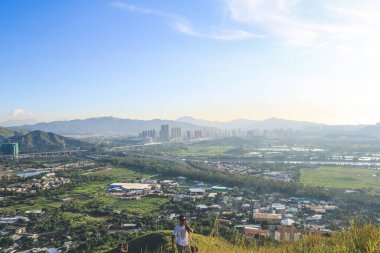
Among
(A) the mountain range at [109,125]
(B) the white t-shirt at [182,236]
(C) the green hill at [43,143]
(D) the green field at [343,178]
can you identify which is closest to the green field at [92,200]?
(D) the green field at [343,178]

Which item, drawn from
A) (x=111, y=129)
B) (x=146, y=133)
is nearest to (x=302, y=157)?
(x=146, y=133)

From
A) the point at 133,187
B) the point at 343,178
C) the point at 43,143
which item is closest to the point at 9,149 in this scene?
the point at 43,143

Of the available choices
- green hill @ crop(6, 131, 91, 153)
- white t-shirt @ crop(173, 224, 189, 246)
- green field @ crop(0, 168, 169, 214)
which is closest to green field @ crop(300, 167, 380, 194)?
green field @ crop(0, 168, 169, 214)

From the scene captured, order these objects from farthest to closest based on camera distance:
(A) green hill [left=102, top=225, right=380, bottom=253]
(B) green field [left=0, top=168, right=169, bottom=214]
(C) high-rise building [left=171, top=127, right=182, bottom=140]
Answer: (C) high-rise building [left=171, top=127, right=182, bottom=140]
(B) green field [left=0, top=168, right=169, bottom=214]
(A) green hill [left=102, top=225, right=380, bottom=253]

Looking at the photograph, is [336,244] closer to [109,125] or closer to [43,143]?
[43,143]

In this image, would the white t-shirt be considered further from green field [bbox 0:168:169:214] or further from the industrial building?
the industrial building

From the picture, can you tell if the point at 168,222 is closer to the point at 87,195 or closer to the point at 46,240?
the point at 46,240
